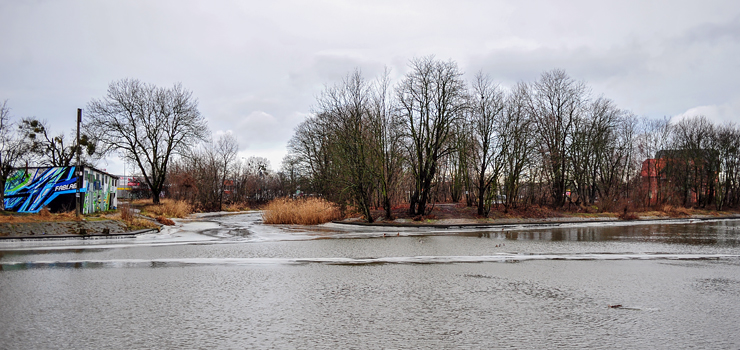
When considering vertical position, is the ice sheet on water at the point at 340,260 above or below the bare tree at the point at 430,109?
below

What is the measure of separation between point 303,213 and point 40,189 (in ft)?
57.1

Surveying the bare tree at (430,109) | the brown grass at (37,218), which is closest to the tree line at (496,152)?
the bare tree at (430,109)

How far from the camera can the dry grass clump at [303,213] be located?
31.0 m

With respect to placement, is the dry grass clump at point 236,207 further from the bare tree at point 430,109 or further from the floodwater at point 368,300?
the floodwater at point 368,300

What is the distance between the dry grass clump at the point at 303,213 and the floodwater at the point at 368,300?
1691cm

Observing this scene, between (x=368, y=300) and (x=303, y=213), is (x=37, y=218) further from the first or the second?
(x=368, y=300)

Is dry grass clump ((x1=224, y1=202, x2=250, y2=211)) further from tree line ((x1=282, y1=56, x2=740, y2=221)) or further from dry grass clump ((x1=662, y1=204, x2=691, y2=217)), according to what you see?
dry grass clump ((x1=662, y1=204, x2=691, y2=217))

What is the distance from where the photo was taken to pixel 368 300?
296 inches

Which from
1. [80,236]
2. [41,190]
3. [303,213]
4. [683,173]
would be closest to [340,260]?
[80,236]

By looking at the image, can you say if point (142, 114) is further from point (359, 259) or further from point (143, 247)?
point (359, 259)

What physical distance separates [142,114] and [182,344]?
44.5 metres

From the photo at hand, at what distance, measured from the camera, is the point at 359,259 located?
12766 millimetres

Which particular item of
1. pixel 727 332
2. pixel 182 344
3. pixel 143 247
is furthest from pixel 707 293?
pixel 143 247

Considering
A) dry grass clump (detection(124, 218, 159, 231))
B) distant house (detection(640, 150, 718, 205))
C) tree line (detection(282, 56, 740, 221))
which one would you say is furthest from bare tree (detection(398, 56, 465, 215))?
distant house (detection(640, 150, 718, 205))
